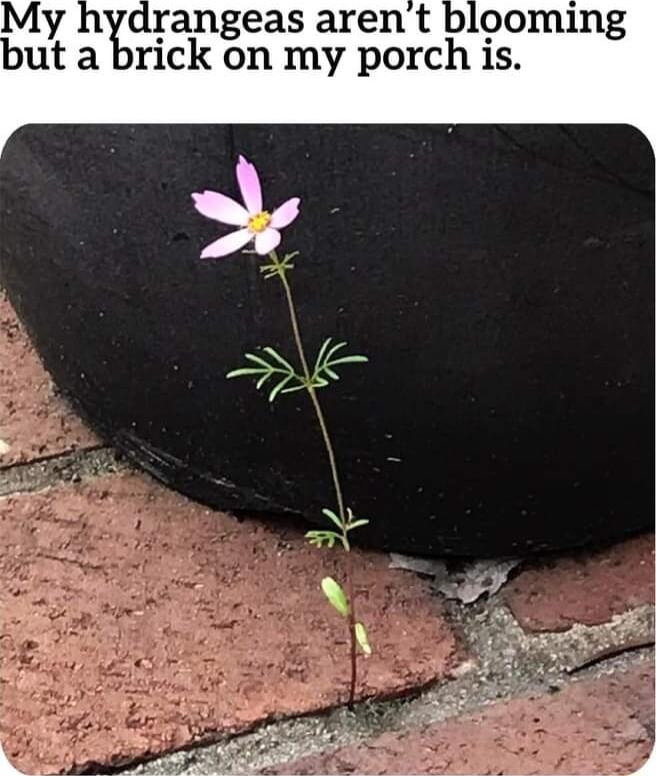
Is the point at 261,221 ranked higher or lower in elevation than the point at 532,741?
higher

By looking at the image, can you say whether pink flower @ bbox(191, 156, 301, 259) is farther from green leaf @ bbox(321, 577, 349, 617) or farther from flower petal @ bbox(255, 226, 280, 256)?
green leaf @ bbox(321, 577, 349, 617)

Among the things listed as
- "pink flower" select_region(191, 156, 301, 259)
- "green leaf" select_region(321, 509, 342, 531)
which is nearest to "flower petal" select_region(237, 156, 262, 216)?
"pink flower" select_region(191, 156, 301, 259)

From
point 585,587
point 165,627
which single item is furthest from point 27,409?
point 585,587

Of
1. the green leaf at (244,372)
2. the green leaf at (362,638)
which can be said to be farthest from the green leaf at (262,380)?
the green leaf at (362,638)

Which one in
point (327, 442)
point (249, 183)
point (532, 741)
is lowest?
point (532, 741)

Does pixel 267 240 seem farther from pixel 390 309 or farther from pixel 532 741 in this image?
pixel 532 741
